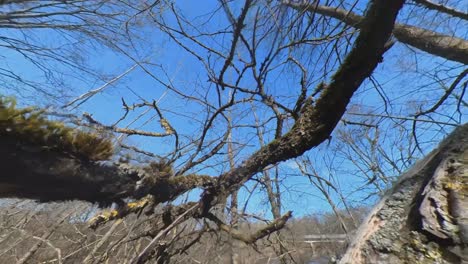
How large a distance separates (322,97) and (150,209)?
1.41 meters

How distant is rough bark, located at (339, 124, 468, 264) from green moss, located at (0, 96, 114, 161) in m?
1.03

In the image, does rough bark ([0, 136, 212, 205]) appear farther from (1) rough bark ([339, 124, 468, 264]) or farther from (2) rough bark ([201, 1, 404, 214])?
(1) rough bark ([339, 124, 468, 264])

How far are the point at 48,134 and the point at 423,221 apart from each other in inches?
47.5

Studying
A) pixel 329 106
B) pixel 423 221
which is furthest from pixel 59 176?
pixel 329 106

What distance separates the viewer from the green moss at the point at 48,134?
3.10 feet

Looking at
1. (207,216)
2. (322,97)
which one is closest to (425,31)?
(322,97)

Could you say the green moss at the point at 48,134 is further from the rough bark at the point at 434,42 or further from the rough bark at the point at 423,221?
the rough bark at the point at 434,42

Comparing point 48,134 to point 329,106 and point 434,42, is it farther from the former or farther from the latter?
point 434,42

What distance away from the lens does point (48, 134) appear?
3.39 ft

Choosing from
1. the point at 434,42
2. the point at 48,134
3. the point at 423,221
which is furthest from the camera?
the point at 434,42

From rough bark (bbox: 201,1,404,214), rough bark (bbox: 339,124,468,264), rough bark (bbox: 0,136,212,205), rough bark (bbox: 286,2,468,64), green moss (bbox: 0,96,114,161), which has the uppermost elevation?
rough bark (bbox: 286,2,468,64)

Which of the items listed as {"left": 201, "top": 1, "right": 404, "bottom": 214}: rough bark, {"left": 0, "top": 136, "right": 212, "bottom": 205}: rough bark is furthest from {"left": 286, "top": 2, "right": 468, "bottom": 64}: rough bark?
{"left": 0, "top": 136, "right": 212, "bottom": 205}: rough bark

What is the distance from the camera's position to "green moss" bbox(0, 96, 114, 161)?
95cm

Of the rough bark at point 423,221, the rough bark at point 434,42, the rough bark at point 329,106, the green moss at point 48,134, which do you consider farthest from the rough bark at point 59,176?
the rough bark at point 434,42
